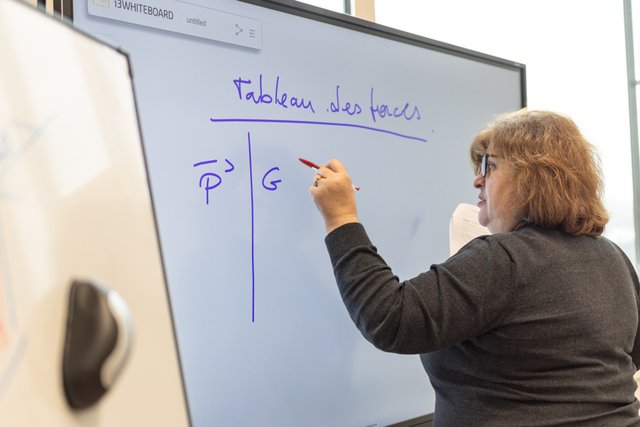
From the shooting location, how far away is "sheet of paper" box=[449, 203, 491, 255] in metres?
1.55

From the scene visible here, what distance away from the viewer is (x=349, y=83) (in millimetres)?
1329

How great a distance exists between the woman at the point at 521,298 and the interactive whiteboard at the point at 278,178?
Answer: 0.50 feet

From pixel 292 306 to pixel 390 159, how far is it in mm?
417

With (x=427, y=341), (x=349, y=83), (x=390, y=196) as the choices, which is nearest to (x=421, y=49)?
(x=349, y=83)

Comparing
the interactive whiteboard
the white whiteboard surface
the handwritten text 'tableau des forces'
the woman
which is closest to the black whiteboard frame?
the interactive whiteboard

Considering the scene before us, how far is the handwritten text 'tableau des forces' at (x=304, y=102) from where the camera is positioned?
1136 mm

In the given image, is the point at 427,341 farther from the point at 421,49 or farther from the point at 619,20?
the point at 619,20

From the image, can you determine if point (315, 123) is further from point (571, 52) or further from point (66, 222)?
point (571, 52)

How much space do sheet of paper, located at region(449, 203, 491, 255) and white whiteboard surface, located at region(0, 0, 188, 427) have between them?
3.34 ft

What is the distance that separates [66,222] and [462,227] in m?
1.18

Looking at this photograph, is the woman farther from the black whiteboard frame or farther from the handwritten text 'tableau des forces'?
→ the black whiteboard frame

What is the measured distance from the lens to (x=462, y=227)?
61.4 inches

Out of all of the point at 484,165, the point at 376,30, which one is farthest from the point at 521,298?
the point at 376,30

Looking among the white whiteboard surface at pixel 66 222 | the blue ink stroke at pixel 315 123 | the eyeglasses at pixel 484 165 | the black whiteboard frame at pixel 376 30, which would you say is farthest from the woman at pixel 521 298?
the white whiteboard surface at pixel 66 222
